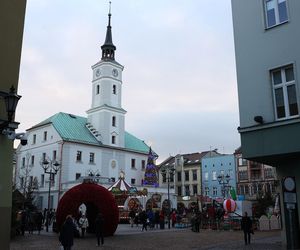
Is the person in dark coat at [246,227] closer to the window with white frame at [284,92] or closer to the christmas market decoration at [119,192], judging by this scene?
the window with white frame at [284,92]

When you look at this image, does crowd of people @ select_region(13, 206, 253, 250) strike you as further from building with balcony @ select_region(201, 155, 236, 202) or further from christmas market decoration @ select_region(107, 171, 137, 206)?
building with balcony @ select_region(201, 155, 236, 202)

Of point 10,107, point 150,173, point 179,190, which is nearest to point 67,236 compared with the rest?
point 10,107

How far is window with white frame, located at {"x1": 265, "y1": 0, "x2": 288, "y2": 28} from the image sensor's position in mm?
14305

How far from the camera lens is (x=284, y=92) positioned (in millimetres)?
13773

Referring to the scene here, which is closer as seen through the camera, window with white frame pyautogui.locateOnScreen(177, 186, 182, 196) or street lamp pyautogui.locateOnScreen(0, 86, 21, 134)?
street lamp pyautogui.locateOnScreen(0, 86, 21, 134)

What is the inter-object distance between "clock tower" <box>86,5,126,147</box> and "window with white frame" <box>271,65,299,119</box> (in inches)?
2021

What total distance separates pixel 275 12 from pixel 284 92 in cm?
331

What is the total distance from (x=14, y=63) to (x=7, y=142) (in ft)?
8.27

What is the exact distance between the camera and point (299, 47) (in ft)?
44.3

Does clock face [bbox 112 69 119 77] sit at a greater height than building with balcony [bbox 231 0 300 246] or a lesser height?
greater

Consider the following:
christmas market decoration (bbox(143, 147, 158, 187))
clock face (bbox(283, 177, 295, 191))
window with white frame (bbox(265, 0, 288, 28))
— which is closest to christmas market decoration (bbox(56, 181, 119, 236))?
window with white frame (bbox(265, 0, 288, 28))

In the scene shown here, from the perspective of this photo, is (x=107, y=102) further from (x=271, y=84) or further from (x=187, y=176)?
(x=271, y=84)

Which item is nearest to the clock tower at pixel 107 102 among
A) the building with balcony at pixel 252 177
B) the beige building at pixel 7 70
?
the building with balcony at pixel 252 177

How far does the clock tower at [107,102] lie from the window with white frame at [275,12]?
5062 centimetres
